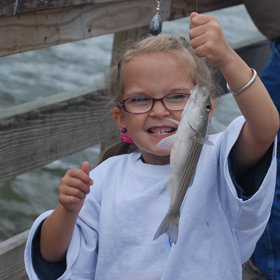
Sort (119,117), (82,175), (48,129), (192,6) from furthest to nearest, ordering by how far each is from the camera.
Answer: (192,6) < (48,129) < (119,117) < (82,175)

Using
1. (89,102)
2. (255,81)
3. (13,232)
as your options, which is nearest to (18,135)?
(89,102)

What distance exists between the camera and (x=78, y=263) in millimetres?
2357

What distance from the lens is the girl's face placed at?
221cm

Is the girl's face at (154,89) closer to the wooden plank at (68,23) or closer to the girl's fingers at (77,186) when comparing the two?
the girl's fingers at (77,186)

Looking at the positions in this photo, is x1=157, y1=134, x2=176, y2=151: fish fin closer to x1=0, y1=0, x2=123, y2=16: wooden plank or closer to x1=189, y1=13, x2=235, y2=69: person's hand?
x1=189, y1=13, x2=235, y2=69: person's hand

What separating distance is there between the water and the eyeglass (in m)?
3.22

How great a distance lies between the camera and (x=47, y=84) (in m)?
7.19

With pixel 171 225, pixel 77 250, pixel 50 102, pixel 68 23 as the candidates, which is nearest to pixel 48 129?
pixel 50 102

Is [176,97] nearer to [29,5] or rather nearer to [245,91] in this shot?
[245,91]

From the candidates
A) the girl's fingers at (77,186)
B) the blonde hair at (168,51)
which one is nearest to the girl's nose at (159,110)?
the blonde hair at (168,51)

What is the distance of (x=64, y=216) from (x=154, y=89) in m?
0.52

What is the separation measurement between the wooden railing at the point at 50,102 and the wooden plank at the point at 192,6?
0.15 ft

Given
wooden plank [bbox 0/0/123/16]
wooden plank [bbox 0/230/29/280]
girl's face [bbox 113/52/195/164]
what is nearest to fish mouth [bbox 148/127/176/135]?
girl's face [bbox 113/52/195/164]

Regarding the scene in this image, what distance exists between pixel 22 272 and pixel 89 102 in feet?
3.04
